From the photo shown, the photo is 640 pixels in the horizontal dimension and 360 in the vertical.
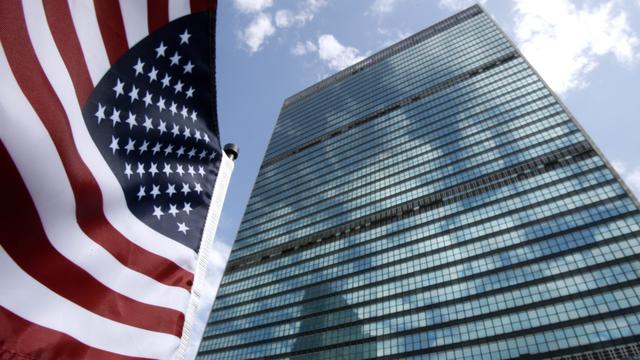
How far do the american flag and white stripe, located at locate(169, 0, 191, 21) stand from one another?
2 centimetres

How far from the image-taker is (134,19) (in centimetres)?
688

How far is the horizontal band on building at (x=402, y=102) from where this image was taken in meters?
101

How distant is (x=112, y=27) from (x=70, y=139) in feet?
6.23

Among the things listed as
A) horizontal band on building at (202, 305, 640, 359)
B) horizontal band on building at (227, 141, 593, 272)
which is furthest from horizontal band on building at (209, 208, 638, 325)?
horizontal band on building at (227, 141, 593, 272)

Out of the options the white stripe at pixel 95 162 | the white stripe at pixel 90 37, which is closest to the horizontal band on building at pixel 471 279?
the white stripe at pixel 95 162

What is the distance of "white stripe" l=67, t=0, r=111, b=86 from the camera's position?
20.3ft

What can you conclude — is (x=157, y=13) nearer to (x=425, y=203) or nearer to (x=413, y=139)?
(x=425, y=203)

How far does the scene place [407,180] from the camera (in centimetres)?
9031

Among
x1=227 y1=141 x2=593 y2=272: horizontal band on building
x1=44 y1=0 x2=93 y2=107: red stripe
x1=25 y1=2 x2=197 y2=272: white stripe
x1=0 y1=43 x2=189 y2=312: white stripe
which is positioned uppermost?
x1=227 y1=141 x2=593 y2=272: horizontal band on building

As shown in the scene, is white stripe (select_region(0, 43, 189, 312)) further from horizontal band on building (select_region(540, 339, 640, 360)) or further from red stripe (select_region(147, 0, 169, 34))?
horizontal band on building (select_region(540, 339, 640, 360))

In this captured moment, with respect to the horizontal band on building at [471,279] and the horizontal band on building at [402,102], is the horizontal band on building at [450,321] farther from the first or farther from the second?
the horizontal band on building at [402,102]

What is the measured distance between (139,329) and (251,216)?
109361mm

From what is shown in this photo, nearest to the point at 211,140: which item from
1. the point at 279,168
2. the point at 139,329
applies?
the point at 139,329

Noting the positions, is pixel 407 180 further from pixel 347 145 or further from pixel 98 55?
pixel 98 55
